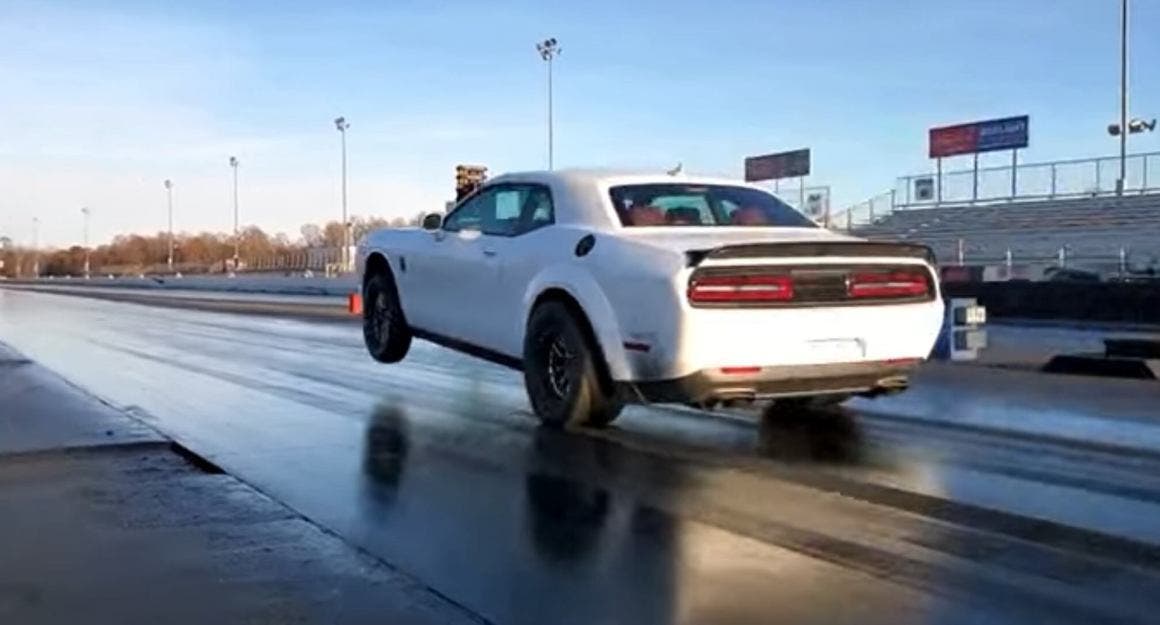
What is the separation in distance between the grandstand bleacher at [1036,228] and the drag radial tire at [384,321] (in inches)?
1354

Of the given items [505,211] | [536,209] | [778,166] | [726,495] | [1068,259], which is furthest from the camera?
[778,166]

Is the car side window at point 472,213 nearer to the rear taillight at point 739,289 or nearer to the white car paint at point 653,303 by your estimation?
the white car paint at point 653,303

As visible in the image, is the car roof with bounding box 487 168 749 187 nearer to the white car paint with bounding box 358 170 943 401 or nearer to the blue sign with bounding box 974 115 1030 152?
the white car paint with bounding box 358 170 943 401

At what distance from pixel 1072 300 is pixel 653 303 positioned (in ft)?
63.6

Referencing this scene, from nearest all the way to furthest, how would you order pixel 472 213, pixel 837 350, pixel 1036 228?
1. pixel 837 350
2. pixel 472 213
3. pixel 1036 228

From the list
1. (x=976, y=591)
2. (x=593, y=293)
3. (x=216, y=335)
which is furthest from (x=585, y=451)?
(x=216, y=335)

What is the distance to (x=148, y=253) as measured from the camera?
6132 inches

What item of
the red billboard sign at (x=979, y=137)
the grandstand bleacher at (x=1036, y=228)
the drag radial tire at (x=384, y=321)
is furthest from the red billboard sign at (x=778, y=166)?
the drag radial tire at (x=384, y=321)

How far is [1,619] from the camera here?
4445 millimetres

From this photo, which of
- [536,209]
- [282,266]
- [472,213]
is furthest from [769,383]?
[282,266]

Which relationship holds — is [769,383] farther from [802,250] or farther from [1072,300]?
[1072,300]

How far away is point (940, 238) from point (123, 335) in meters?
36.7

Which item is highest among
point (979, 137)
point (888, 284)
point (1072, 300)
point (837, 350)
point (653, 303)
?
point (979, 137)

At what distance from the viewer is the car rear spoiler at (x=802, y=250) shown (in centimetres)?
731
